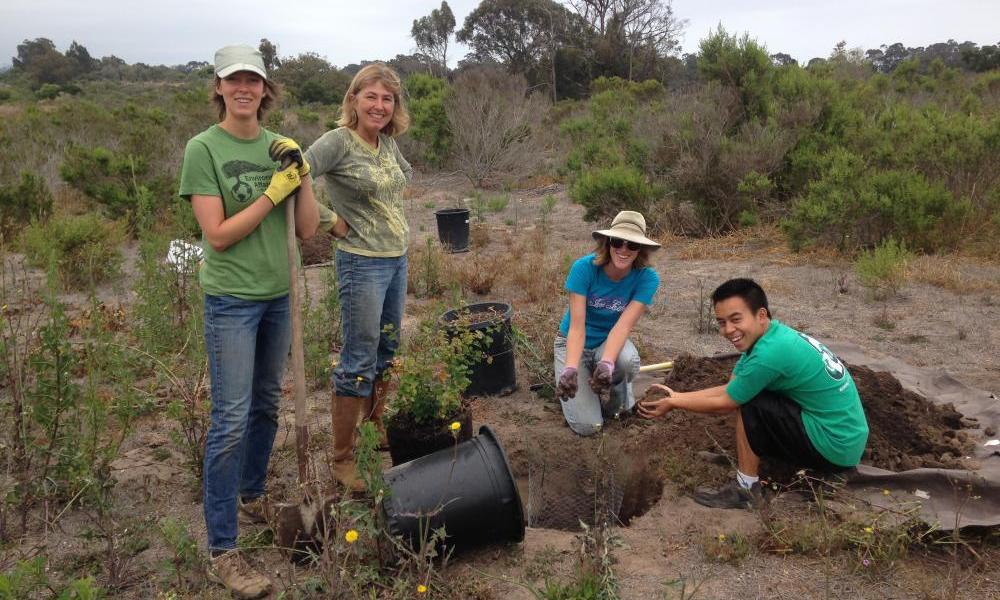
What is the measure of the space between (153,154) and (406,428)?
9250 millimetres

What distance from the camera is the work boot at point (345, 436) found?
2936 mm

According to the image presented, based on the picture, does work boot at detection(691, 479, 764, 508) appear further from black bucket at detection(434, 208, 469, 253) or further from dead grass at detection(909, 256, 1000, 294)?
black bucket at detection(434, 208, 469, 253)

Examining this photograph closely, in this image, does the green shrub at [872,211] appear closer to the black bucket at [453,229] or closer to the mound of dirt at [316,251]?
the black bucket at [453,229]

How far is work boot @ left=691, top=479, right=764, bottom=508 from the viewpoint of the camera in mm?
2949

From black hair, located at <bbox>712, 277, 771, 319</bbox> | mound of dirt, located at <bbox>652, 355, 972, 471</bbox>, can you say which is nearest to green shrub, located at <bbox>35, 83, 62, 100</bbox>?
mound of dirt, located at <bbox>652, 355, 972, 471</bbox>

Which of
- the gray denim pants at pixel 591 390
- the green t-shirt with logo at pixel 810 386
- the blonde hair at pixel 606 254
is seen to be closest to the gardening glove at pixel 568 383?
A: the gray denim pants at pixel 591 390

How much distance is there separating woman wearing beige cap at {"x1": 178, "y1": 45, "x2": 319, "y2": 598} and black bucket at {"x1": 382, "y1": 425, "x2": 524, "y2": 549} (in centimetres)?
51

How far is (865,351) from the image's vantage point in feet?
15.1

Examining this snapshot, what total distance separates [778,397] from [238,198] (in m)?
2.24

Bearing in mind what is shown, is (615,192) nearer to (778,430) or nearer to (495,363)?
(495,363)

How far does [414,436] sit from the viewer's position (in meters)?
3.00

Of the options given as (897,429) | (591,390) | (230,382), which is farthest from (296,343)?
(897,429)

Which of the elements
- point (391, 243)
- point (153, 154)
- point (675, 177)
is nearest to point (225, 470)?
point (391, 243)

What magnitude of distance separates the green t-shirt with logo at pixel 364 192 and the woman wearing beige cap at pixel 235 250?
1.19 ft
